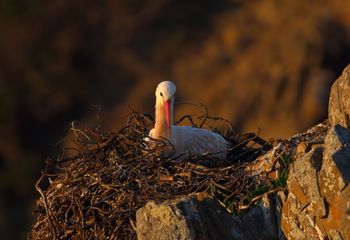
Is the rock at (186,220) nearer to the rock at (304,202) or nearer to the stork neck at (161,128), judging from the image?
the rock at (304,202)

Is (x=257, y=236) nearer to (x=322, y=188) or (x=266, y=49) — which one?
(x=322, y=188)

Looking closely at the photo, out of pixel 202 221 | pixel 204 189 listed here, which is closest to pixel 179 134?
pixel 204 189

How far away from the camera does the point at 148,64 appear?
2908cm

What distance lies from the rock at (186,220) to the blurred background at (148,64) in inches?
532

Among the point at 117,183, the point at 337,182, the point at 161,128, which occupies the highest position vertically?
the point at 161,128

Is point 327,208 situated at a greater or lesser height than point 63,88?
lesser

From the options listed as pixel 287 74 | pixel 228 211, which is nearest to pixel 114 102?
pixel 287 74

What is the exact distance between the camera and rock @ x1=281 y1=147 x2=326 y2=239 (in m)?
8.26

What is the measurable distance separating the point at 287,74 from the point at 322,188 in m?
16.7

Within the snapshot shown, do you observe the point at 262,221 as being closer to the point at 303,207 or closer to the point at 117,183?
the point at 303,207

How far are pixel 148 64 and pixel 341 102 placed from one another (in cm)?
1996

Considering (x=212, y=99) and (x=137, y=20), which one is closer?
(x=212, y=99)

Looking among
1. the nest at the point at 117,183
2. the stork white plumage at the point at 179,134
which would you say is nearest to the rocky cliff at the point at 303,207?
the nest at the point at 117,183

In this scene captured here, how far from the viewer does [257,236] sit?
8.56 meters
